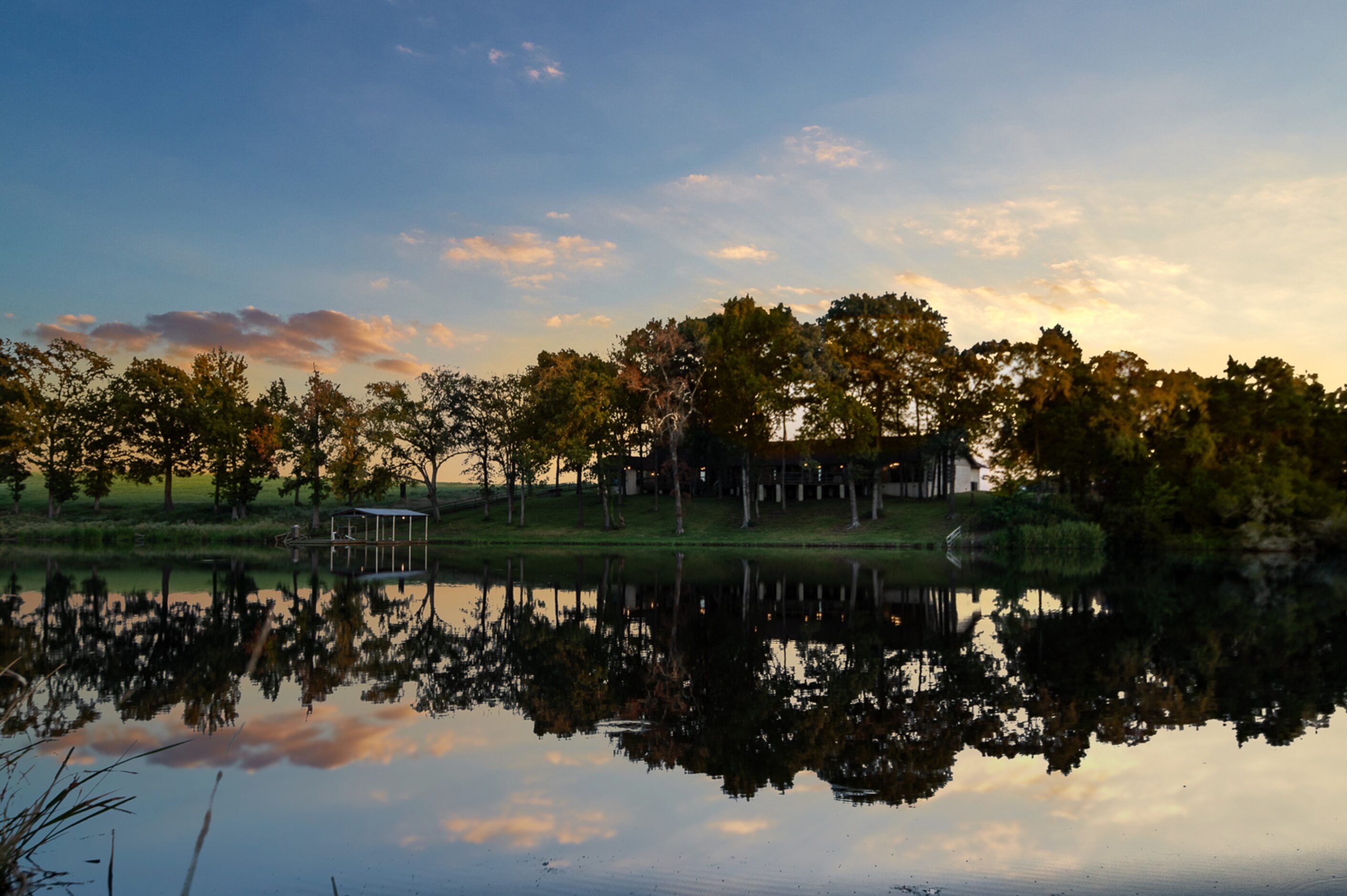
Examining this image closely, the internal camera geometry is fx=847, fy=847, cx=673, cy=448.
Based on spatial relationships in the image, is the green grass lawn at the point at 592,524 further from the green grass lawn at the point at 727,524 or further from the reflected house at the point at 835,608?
the reflected house at the point at 835,608

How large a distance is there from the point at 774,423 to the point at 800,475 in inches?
838

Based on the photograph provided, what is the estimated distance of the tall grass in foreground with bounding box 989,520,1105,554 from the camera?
2071 inches

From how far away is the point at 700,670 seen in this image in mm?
16125

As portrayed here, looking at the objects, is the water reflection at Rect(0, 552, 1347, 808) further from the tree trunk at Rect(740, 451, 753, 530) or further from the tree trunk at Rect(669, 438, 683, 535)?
the tree trunk at Rect(740, 451, 753, 530)

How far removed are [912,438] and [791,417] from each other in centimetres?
945

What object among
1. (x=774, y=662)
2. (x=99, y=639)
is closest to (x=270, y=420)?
(x=99, y=639)

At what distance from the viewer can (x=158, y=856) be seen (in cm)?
813

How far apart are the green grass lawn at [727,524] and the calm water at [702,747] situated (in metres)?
33.9

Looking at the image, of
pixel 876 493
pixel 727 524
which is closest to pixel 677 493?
pixel 727 524

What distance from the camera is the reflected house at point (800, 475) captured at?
2918 inches

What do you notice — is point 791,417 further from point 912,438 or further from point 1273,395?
point 1273,395

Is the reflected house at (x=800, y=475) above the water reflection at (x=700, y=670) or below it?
above

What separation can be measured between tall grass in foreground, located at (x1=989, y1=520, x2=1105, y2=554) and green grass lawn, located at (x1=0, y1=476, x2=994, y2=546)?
201 inches

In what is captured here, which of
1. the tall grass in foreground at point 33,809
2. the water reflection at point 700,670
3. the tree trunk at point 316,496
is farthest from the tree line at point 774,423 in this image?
the tall grass in foreground at point 33,809
